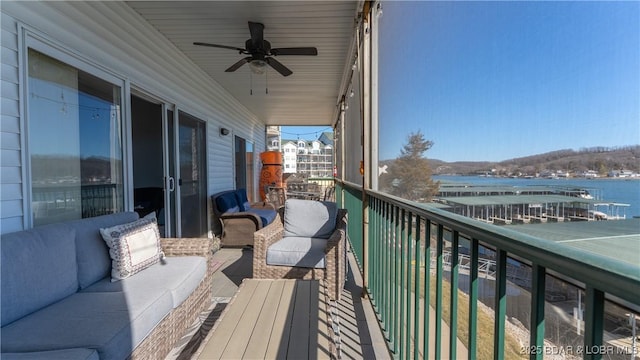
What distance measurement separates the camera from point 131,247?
7.00 ft

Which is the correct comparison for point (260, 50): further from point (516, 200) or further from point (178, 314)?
point (516, 200)

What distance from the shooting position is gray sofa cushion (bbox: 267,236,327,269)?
2709mm

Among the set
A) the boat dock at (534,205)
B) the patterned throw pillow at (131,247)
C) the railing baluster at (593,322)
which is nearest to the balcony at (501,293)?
the railing baluster at (593,322)

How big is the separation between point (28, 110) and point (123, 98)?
1.00 m

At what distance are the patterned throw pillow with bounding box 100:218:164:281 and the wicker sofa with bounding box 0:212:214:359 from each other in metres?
0.05

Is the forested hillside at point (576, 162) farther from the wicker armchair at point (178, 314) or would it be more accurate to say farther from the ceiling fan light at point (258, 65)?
the ceiling fan light at point (258, 65)

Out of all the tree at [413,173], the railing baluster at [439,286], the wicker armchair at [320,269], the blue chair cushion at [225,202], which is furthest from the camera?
the blue chair cushion at [225,202]

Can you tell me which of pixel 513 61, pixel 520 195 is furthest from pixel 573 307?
pixel 513 61

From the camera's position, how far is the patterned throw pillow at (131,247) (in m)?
2.05

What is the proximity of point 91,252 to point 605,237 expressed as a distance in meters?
2.57

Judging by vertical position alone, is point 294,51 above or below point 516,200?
above

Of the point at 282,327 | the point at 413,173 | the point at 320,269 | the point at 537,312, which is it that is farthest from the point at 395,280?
the point at 537,312

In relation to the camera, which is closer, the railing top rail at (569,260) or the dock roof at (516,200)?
the railing top rail at (569,260)

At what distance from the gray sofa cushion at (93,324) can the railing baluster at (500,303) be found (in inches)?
59.6
